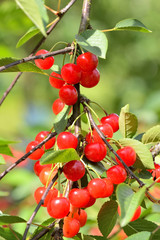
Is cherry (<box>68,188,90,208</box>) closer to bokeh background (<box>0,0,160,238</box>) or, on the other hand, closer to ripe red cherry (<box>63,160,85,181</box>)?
ripe red cherry (<box>63,160,85,181</box>)

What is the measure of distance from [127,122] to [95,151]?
0.47 ft

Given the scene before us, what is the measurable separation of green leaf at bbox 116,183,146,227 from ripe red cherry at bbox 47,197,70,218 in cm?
12

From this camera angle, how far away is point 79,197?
1.99 ft

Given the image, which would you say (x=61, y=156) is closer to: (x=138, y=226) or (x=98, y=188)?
(x=98, y=188)

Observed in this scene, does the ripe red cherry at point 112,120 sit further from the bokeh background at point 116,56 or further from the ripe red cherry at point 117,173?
the bokeh background at point 116,56

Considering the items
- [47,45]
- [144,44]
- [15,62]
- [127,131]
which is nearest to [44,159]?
[15,62]

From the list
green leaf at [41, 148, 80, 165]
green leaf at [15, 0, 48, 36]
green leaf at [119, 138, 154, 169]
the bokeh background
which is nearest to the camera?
green leaf at [15, 0, 48, 36]

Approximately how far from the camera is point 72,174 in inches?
23.6

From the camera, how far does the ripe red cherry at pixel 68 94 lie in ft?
2.14

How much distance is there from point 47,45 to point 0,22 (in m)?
5.45

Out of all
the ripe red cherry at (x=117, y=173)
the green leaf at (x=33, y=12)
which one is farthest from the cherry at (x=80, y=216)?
the green leaf at (x=33, y=12)

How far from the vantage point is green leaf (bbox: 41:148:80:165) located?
536 millimetres

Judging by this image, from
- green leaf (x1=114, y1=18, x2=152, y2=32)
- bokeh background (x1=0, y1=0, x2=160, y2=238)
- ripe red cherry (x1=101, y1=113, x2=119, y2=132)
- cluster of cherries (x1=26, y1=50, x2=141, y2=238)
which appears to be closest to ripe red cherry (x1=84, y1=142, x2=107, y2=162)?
cluster of cherries (x1=26, y1=50, x2=141, y2=238)

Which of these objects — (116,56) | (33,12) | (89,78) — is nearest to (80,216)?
(89,78)
